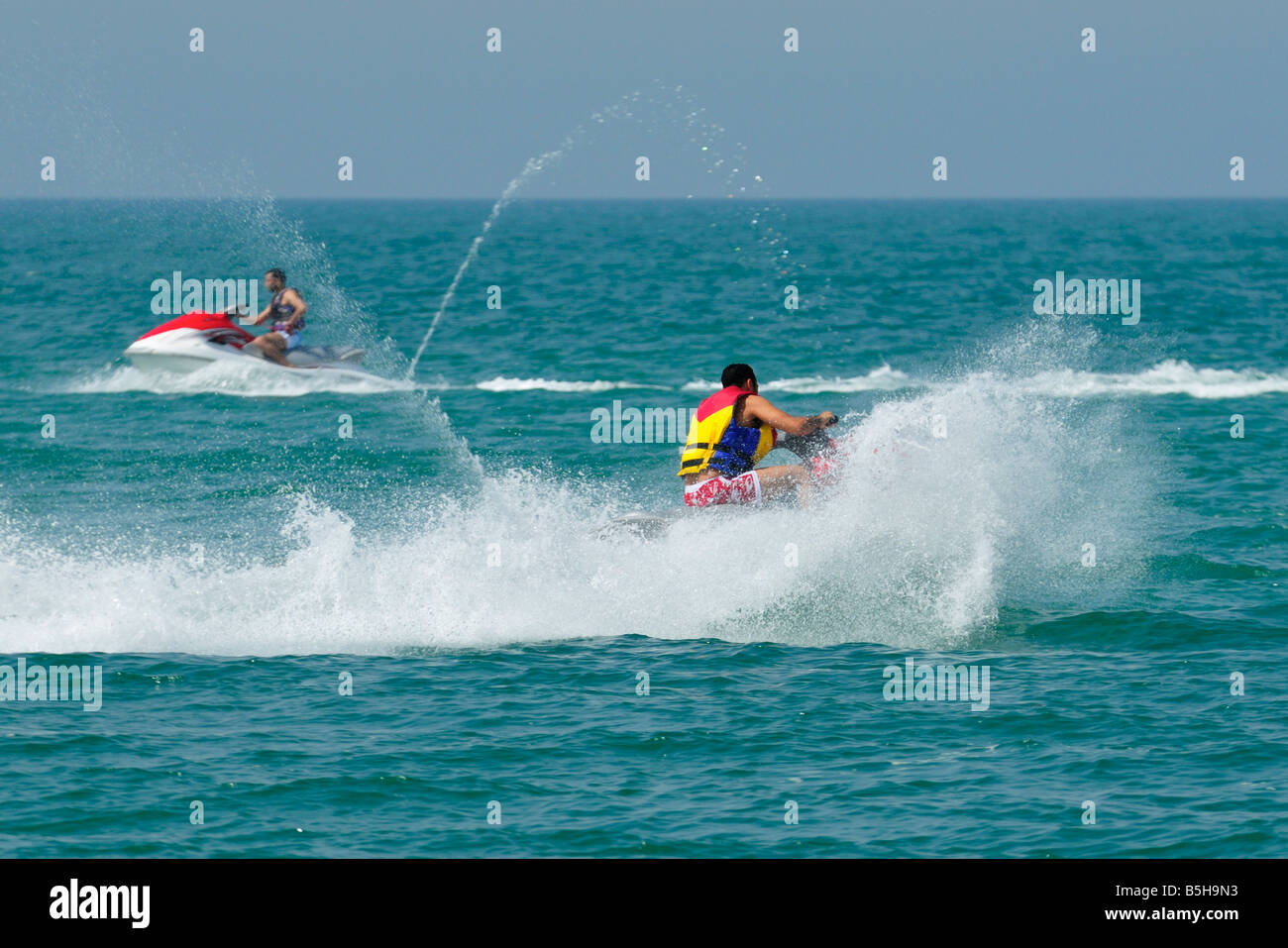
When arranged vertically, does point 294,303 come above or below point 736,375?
above

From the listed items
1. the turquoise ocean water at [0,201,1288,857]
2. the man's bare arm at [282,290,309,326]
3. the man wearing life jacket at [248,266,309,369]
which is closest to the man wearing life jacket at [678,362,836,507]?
the turquoise ocean water at [0,201,1288,857]

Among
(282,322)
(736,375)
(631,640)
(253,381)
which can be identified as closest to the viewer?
(631,640)

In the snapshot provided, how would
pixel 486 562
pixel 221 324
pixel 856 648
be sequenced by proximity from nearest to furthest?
pixel 856 648 → pixel 486 562 → pixel 221 324

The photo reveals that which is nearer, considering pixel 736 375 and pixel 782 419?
pixel 782 419

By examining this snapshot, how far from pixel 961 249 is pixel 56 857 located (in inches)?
3258

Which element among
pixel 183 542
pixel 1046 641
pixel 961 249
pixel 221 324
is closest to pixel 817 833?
pixel 1046 641

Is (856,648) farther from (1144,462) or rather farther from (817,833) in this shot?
(1144,462)

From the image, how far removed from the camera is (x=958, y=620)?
48.0 feet

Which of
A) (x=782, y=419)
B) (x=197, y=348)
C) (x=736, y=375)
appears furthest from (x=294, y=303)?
(x=782, y=419)

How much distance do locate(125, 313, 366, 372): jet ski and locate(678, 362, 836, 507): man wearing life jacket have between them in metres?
18.1

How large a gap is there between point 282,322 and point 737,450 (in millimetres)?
17688

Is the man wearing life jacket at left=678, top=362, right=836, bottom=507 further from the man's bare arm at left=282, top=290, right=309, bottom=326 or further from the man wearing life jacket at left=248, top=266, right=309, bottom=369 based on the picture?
the man's bare arm at left=282, top=290, right=309, bottom=326

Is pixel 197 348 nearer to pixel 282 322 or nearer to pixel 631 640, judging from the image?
pixel 282 322

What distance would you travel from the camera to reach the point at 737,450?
14891 millimetres
